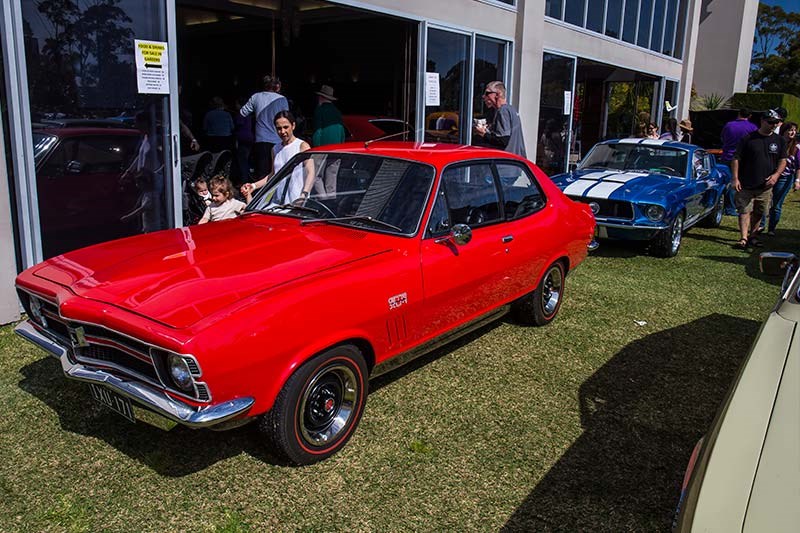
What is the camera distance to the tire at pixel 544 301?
5.30 metres

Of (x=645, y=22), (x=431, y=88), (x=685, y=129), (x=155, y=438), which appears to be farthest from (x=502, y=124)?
(x=645, y=22)

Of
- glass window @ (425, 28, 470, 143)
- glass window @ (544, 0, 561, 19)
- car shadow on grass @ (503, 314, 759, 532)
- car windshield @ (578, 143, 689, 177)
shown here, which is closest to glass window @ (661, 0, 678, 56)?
glass window @ (544, 0, 561, 19)

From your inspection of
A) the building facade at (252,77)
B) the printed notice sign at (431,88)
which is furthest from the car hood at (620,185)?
the printed notice sign at (431,88)

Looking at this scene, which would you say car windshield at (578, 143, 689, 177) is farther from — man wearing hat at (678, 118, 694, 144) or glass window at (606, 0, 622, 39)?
glass window at (606, 0, 622, 39)

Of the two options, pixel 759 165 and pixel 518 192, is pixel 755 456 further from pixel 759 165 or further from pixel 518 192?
pixel 759 165

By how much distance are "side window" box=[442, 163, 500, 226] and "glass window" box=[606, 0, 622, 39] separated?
11162 mm

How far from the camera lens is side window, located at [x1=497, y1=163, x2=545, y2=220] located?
192 inches

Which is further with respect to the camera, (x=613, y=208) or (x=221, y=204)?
(x=613, y=208)

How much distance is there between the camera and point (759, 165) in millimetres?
8500

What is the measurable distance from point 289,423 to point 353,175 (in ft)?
6.00

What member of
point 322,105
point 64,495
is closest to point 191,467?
point 64,495

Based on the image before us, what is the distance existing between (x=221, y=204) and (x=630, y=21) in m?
13.1

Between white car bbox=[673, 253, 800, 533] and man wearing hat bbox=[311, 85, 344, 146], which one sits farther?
man wearing hat bbox=[311, 85, 344, 146]

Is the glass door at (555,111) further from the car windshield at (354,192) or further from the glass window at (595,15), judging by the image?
the car windshield at (354,192)
